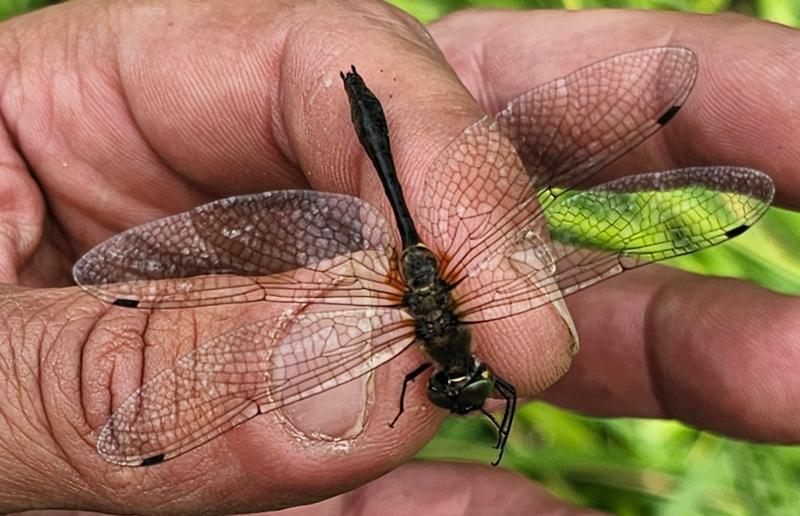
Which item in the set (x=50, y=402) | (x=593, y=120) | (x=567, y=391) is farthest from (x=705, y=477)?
(x=50, y=402)

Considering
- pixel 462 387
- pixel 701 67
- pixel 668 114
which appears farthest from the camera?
pixel 701 67

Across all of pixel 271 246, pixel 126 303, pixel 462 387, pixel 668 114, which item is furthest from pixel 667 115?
pixel 126 303

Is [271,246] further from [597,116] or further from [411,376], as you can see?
[597,116]

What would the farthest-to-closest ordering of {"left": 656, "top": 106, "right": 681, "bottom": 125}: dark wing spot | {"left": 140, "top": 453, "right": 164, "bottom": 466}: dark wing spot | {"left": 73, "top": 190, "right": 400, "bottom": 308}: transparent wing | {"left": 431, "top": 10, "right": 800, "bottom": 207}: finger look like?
1. {"left": 431, "top": 10, "right": 800, "bottom": 207}: finger
2. {"left": 656, "top": 106, "right": 681, "bottom": 125}: dark wing spot
3. {"left": 73, "top": 190, "right": 400, "bottom": 308}: transparent wing
4. {"left": 140, "top": 453, "right": 164, "bottom": 466}: dark wing spot

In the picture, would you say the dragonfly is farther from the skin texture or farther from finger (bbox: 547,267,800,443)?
finger (bbox: 547,267,800,443)

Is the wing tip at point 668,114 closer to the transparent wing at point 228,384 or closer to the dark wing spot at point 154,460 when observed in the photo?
the transparent wing at point 228,384

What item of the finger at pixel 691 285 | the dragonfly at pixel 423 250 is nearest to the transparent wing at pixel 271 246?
the dragonfly at pixel 423 250

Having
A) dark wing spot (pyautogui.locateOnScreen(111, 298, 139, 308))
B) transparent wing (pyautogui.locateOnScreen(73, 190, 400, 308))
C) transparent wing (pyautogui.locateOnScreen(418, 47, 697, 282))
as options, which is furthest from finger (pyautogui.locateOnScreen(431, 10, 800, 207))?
dark wing spot (pyautogui.locateOnScreen(111, 298, 139, 308))
